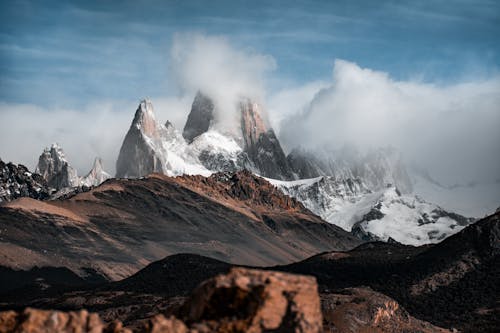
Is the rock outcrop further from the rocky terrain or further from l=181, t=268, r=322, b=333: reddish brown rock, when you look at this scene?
the rocky terrain

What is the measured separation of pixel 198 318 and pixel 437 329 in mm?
121228

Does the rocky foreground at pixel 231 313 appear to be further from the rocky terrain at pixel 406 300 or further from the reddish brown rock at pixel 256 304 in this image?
the rocky terrain at pixel 406 300

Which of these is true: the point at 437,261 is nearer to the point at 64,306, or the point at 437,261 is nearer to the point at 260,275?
the point at 64,306

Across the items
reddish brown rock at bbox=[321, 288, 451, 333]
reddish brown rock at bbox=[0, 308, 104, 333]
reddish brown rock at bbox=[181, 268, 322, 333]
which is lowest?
reddish brown rock at bbox=[0, 308, 104, 333]

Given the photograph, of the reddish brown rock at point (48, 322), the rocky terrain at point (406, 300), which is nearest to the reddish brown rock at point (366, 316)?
the rocky terrain at point (406, 300)

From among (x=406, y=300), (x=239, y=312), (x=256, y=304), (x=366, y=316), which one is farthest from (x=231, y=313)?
(x=406, y=300)

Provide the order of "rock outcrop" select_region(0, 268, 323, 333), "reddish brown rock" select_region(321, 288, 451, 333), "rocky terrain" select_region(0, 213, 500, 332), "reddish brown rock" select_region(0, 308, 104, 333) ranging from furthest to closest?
"rocky terrain" select_region(0, 213, 500, 332) → "reddish brown rock" select_region(321, 288, 451, 333) → "rock outcrop" select_region(0, 268, 323, 333) → "reddish brown rock" select_region(0, 308, 104, 333)

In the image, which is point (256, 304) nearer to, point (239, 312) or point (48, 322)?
point (239, 312)

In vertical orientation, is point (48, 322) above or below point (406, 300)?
below

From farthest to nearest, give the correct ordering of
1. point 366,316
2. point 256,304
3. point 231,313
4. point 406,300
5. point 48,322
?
point 406,300, point 366,316, point 231,313, point 256,304, point 48,322

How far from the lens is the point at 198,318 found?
3688cm

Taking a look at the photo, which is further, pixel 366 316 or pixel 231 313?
pixel 366 316

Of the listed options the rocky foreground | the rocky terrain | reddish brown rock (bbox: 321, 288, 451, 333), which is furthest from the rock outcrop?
reddish brown rock (bbox: 321, 288, 451, 333)

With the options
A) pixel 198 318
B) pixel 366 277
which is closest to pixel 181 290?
pixel 366 277
